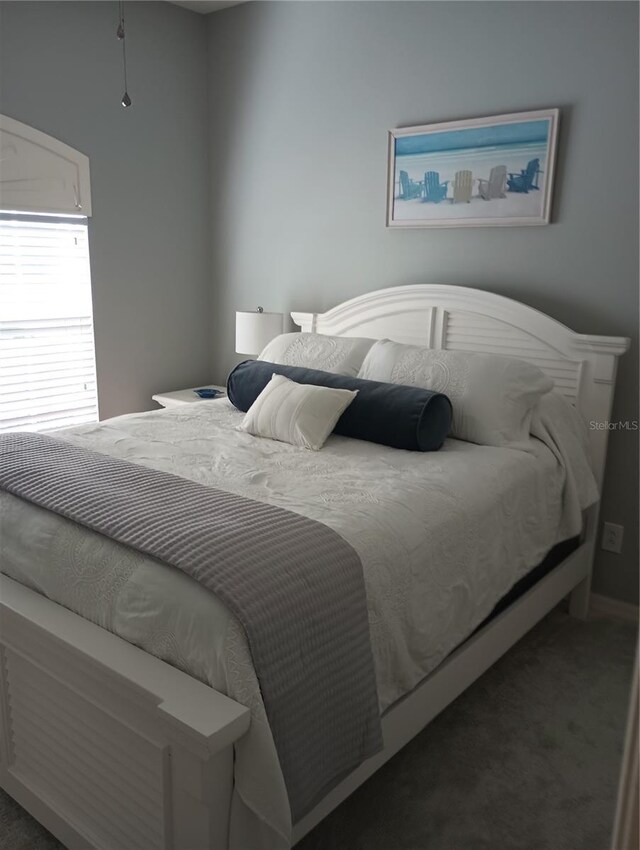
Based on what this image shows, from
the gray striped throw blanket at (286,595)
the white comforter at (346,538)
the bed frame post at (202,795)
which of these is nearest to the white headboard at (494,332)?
the white comforter at (346,538)

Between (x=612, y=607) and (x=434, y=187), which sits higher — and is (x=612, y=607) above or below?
below

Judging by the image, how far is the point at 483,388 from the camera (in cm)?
259

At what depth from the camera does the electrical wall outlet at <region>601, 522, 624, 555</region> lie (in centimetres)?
286

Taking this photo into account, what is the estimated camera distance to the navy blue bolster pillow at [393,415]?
245 cm

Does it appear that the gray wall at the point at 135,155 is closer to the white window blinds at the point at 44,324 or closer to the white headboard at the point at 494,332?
the white window blinds at the point at 44,324

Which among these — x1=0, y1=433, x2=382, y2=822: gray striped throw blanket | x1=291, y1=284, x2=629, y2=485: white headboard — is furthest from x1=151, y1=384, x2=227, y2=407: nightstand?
x1=0, y1=433, x2=382, y2=822: gray striped throw blanket

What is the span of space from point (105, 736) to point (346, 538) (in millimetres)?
688

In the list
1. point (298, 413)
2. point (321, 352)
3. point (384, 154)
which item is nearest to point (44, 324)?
point (321, 352)

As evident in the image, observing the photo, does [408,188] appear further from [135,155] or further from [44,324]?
[44,324]

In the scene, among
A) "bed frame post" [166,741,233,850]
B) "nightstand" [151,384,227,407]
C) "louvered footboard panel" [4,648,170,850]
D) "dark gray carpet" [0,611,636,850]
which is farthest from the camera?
"nightstand" [151,384,227,407]

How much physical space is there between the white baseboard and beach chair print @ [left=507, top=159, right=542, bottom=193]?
5.61 feet

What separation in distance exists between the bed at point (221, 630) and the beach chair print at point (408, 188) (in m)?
1.02

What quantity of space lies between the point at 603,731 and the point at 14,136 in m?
3.36

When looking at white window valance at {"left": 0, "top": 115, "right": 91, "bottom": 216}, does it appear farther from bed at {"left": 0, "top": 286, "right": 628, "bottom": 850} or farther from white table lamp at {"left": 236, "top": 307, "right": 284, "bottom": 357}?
bed at {"left": 0, "top": 286, "right": 628, "bottom": 850}
